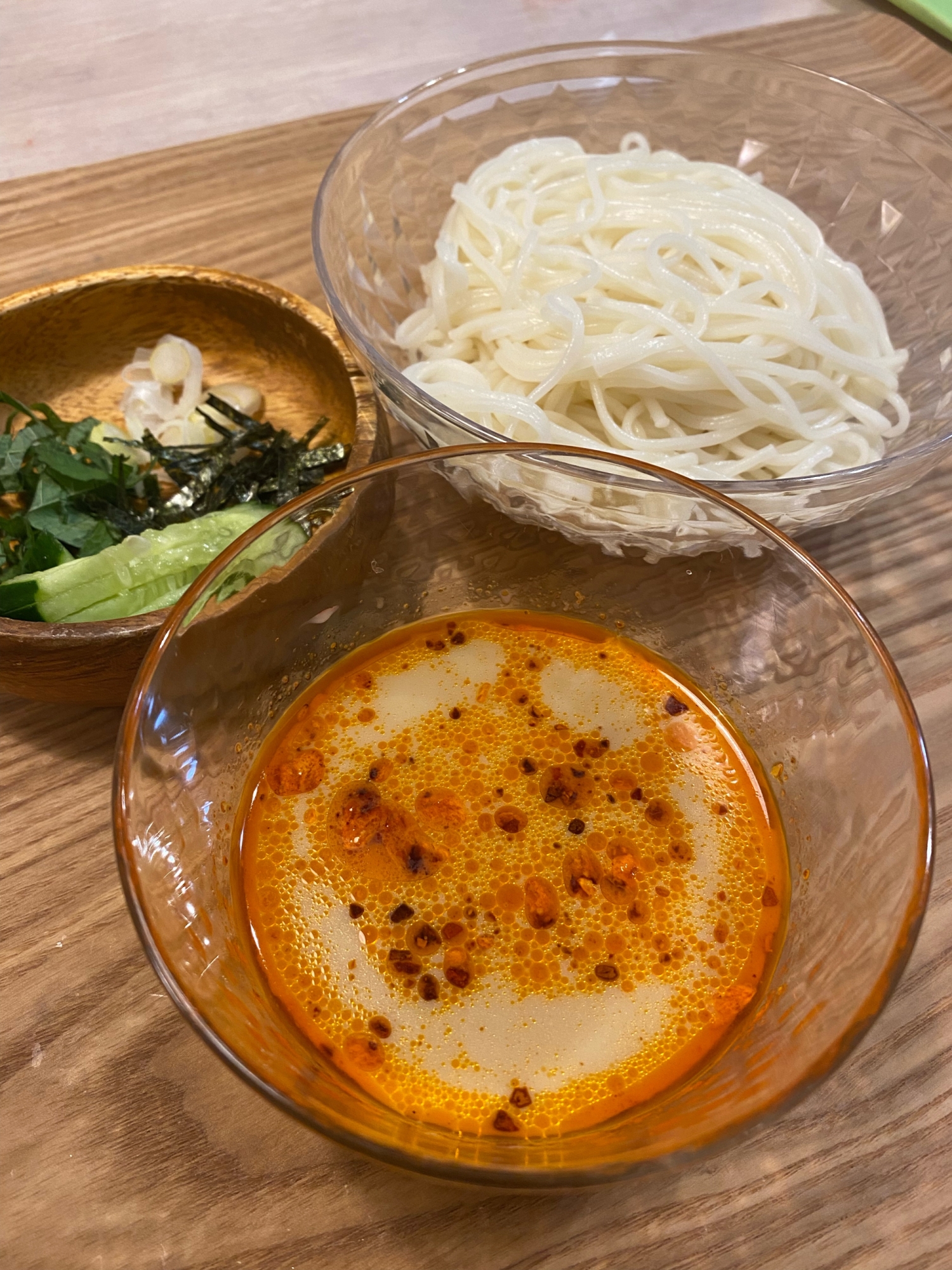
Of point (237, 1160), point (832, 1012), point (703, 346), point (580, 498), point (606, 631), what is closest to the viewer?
point (832, 1012)

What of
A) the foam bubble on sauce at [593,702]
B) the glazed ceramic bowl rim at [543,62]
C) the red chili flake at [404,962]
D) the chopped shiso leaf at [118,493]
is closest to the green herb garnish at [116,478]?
the chopped shiso leaf at [118,493]

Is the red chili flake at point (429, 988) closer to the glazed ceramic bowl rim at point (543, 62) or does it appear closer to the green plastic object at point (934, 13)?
the glazed ceramic bowl rim at point (543, 62)

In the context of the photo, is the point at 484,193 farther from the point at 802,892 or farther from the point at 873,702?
the point at 802,892

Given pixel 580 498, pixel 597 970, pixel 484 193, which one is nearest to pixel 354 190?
pixel 484 193

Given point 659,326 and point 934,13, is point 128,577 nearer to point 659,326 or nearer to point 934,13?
point 659,326

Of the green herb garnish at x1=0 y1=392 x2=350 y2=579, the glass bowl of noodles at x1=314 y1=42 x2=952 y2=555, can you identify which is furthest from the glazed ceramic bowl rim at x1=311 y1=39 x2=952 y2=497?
the green herb garnish at x1=0 y1=392 x2=350 y2=579

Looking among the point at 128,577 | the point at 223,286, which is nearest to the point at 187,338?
the point at 223,286
